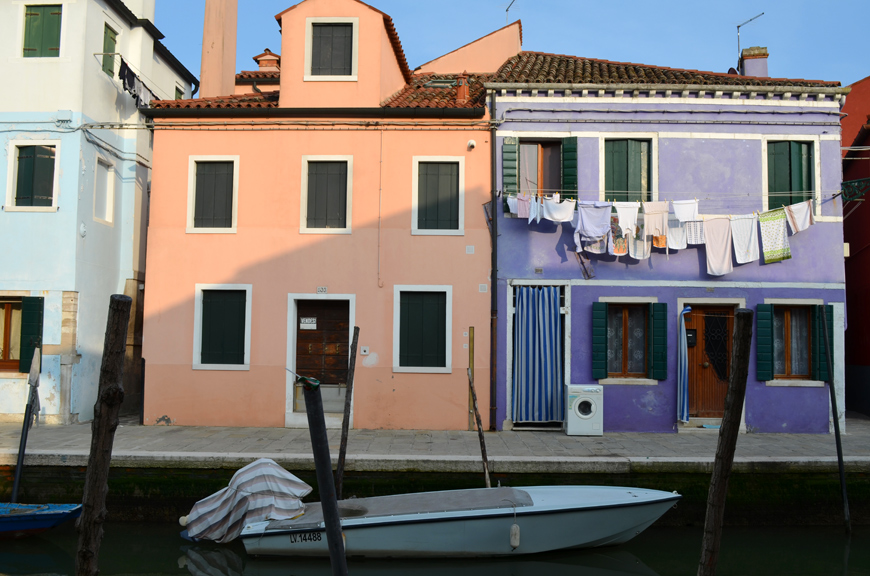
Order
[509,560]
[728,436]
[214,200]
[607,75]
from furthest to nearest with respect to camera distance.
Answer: [607,75] → [214,200] → [509,560] → [728,436]

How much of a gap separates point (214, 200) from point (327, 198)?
211 cm

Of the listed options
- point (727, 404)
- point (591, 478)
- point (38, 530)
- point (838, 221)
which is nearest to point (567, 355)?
point (591, 478)

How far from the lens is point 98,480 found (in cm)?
377

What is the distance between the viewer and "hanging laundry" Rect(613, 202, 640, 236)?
11289 millimetres

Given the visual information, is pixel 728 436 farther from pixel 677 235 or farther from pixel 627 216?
pixel 677 235

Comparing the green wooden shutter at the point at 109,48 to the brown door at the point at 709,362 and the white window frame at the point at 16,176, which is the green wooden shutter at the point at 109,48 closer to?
the white window frame at the point at 16,176

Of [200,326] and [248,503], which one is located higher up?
[200,326]

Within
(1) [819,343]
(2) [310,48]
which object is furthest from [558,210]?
(2) [310,48]

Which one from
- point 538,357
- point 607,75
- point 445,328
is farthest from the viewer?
point 607,75

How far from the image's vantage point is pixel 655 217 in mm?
11312

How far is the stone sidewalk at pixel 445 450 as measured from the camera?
8398mm

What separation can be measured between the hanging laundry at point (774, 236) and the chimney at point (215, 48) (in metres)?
10.9

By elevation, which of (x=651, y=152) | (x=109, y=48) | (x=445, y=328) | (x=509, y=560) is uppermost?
(x=109, y=48)

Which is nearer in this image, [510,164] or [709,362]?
[709,362]
